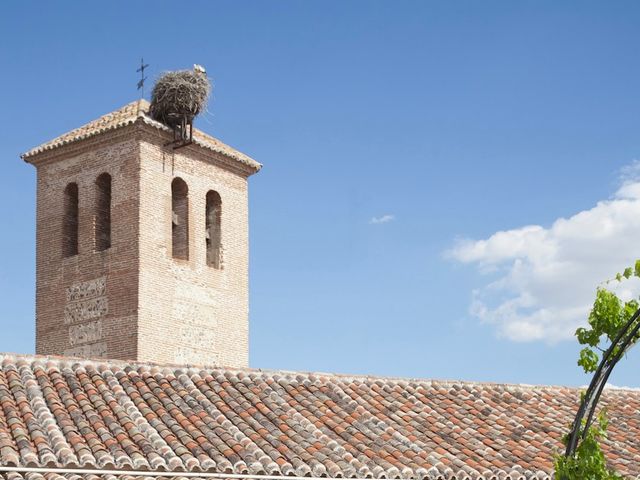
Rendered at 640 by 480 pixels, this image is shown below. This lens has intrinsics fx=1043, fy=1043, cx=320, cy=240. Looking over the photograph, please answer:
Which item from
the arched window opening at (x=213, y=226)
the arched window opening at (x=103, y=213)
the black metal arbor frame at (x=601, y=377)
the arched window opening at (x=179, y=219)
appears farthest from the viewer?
the arched window opening at (x=213, y=226)

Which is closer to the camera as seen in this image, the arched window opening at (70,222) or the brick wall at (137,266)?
the brick wall at (137,266)

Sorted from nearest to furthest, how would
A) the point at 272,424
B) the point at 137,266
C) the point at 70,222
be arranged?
the point at 272,424 → the point at 137,266 → the point at 70,222

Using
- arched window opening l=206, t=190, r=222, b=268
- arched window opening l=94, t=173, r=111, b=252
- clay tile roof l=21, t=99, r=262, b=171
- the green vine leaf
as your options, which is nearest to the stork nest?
clay tile roof l=21, t=99, r=262, b=171

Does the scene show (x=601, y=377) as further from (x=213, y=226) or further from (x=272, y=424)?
(x=213, y=226)

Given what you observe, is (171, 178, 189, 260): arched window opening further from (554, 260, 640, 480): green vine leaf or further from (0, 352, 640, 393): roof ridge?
(554, 260, 640, 480): green vine leaf

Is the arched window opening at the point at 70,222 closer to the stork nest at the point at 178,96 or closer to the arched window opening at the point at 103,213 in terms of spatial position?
the arched window opening at the point at 103,213

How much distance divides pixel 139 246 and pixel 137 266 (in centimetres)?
39

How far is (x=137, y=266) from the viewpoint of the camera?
19.3 metres

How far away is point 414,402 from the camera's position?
13.6 metres

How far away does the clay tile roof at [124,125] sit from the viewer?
19.9m

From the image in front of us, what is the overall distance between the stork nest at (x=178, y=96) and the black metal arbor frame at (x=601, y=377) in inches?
529

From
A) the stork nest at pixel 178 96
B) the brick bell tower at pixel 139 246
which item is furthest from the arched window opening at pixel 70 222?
the stork nest at pixel 178 96

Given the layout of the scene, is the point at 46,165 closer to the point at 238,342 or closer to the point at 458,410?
the point at 238,342

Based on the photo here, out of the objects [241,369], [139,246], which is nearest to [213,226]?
[139,246]
